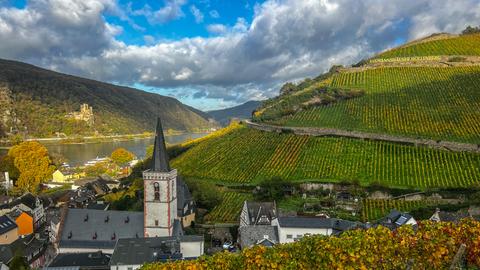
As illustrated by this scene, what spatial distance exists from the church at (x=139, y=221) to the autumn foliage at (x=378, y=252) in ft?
76.0

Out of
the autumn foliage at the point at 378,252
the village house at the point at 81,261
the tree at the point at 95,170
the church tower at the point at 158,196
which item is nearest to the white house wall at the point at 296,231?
the church tower at the point at 158,196

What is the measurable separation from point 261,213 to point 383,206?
50.1 ft

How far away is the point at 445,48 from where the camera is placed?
108 metres

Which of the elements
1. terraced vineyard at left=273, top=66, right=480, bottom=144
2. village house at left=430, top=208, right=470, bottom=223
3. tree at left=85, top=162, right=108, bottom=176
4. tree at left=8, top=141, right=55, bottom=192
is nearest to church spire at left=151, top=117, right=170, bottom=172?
village house at left=430, top=208, right=470, bottom=223

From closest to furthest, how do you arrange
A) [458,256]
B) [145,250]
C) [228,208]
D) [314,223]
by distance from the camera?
1. [458,256]
2. [145,250]
3. [314,223]
4. [228,208]

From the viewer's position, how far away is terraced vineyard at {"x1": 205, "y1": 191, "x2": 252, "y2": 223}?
1918 inches

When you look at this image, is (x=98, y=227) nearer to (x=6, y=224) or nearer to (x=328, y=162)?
(x=6, y=224)

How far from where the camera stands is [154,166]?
37.9 meters

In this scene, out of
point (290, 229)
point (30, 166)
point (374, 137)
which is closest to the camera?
point (290, 229)

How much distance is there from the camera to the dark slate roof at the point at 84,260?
112 ft

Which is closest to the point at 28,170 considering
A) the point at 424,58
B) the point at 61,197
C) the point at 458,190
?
the point at 61,197

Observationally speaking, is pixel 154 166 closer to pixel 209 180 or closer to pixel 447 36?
pixel 209 180

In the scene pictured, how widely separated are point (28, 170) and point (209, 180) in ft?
149

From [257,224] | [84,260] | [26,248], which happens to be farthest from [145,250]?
[26,248]
